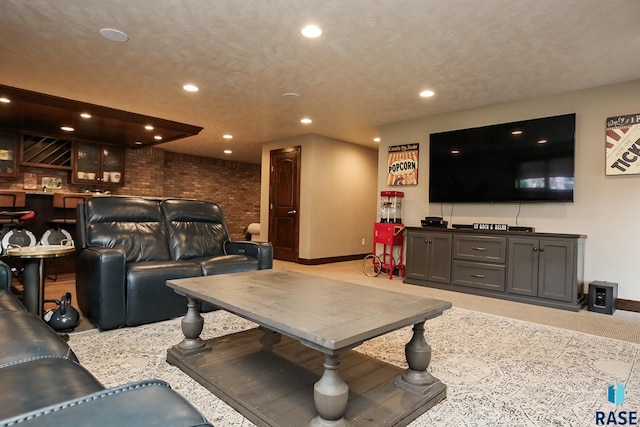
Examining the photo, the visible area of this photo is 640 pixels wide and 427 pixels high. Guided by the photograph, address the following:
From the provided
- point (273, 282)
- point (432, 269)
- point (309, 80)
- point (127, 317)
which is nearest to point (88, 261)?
point (127, 317)

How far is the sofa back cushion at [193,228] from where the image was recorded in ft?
11.4

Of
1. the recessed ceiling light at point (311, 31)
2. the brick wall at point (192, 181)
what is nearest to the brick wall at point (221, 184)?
the brick wall at point (192, 181)

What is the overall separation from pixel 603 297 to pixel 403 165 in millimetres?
2958

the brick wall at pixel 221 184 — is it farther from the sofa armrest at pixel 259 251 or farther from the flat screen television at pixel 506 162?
the flat screen television at pixel 506 162

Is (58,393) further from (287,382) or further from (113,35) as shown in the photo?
(113,35)

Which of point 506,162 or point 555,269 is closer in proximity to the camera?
point 555,269

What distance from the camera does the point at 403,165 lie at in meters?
5.57

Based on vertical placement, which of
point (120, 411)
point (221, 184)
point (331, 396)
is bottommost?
point (331, 396)

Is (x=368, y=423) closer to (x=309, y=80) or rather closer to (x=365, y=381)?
(x=365, y=381)

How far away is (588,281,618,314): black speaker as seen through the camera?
11.8 ft

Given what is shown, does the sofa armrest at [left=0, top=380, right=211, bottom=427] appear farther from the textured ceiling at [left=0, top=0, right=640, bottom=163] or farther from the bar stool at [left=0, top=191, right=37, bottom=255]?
the textured ceiling at [left=0, top=0, right=640, bottom=163]

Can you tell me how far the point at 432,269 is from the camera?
187 inches

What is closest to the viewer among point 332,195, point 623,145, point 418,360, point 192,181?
point 418,360

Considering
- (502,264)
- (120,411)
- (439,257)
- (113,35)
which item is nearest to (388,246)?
(439,257)
